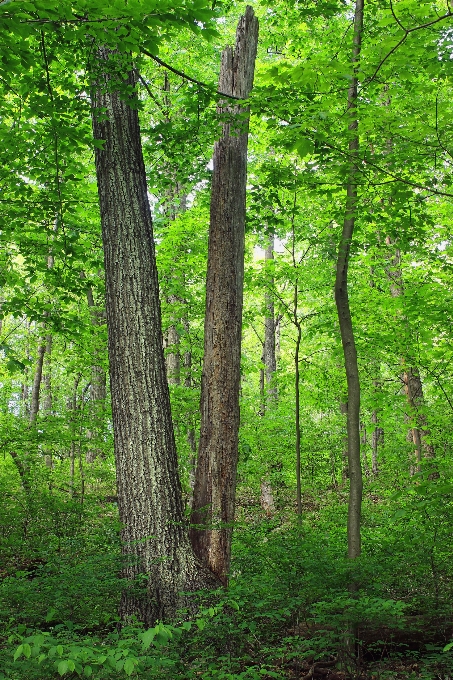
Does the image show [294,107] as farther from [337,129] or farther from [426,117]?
[426,117]

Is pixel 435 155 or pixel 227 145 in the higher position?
pixel 227 145

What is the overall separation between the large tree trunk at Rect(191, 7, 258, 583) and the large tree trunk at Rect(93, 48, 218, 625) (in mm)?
288

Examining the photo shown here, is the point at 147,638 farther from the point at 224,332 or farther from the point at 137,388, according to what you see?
the point at 224,332

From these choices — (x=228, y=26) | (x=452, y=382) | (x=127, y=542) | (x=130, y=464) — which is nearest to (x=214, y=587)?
(x=127, y=542)

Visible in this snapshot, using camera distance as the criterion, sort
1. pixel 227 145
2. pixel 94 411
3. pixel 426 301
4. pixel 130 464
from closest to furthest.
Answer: pixel 130 464, pixel 227 145, pixel 426 301, pixel 94 411

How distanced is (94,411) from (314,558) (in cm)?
518

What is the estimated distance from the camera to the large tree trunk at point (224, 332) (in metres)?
4.51

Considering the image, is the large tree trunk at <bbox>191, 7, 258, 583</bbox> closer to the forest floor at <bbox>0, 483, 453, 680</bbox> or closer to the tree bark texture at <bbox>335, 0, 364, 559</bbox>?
the forest floor at <bbox>0, 483, 453, 680</bbox>

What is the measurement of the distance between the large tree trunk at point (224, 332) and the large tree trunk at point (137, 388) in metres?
0.29

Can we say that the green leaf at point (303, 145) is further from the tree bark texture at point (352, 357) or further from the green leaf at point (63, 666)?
the green leaf at point (63, 666)

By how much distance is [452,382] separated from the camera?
28.1ft


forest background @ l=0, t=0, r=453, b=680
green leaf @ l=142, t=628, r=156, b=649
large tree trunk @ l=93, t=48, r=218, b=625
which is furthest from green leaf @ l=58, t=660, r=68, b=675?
large tree trunk @ l=93, t=48, r=218, b=625

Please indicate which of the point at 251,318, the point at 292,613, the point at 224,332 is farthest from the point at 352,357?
the point at 251,318

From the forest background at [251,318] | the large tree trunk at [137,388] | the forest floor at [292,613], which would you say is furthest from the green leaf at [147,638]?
the large tree trunk at [137,388]
